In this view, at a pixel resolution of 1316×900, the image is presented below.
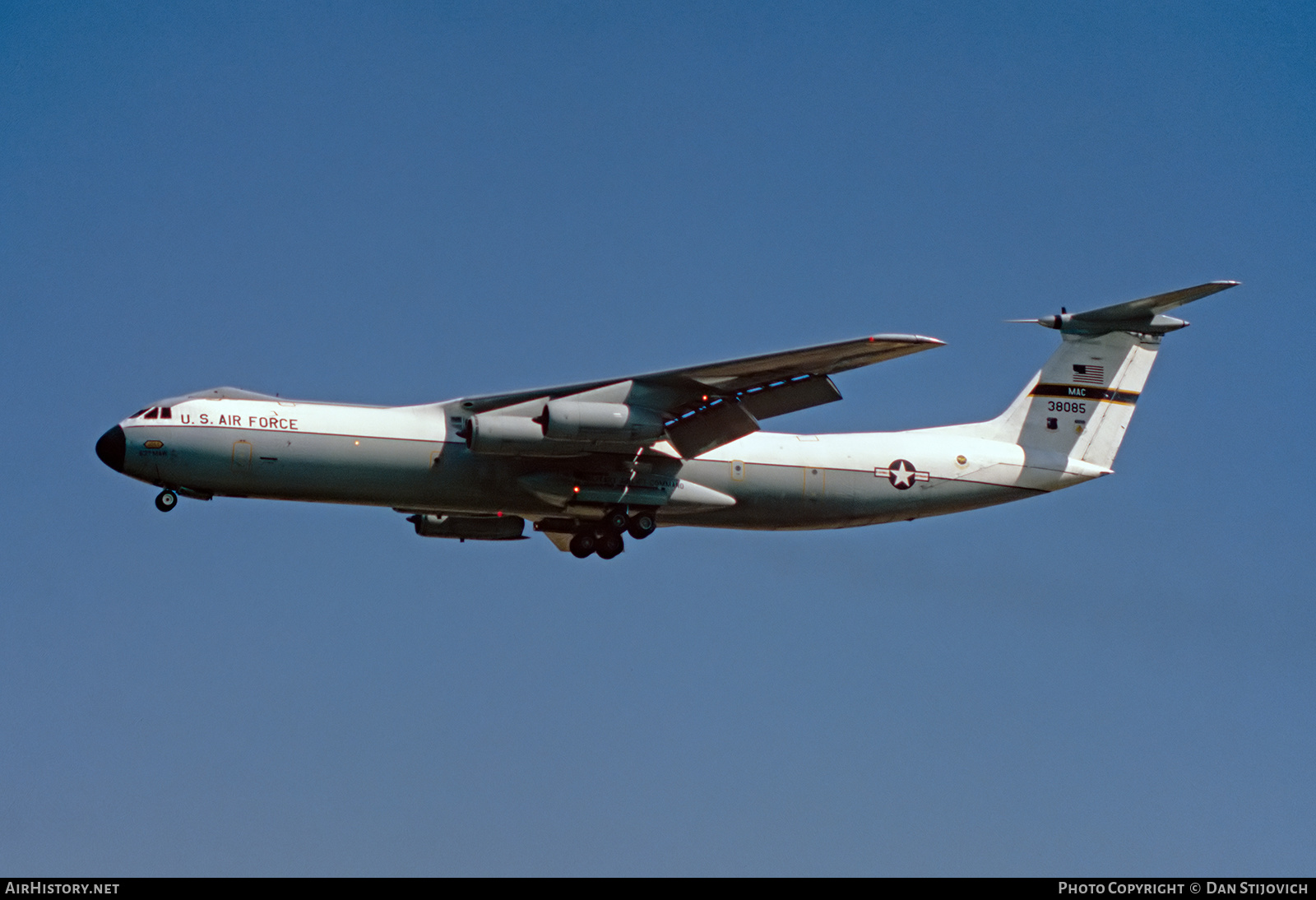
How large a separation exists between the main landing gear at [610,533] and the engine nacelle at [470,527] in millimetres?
1300

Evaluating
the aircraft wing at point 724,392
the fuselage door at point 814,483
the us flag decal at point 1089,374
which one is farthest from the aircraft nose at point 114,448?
the us flag decal at point 1089,374

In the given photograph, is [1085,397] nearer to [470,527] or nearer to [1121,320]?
[1121,320]

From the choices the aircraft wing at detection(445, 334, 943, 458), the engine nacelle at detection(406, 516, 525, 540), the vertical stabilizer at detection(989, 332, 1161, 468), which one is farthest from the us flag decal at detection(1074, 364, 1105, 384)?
the engine nacelle at detection(406, 516, 525, 540)

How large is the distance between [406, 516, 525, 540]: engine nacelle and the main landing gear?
1300mm

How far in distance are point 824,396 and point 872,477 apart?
149 centimetres

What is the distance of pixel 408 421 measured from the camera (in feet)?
65.1

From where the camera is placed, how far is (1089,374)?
76.4 feet

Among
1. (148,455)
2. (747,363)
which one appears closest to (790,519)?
(747,363)

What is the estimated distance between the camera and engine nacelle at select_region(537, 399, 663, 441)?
1950 centimetres

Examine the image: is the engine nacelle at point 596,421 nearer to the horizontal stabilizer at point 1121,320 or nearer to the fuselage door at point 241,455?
the fuselage door at point 241,455

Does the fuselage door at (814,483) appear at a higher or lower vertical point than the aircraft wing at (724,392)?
lower

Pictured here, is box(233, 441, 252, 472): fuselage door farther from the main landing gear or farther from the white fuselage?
the main landing gear

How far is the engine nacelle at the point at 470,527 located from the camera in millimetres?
22375
